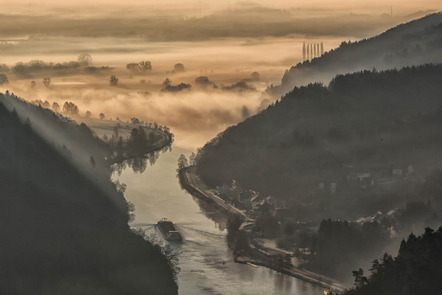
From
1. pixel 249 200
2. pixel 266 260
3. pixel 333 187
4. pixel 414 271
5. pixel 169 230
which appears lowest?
pixel 266 260

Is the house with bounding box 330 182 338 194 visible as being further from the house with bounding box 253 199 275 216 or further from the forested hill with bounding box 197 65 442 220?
the house with bounding box 253 199 275 216

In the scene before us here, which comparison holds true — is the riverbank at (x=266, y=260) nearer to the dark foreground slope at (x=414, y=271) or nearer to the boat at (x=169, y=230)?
the boat at (x=169, y=230)

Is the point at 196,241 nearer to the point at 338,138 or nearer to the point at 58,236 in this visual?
the point at 58,236

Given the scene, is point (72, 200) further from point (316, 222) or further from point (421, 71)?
point (421, 71)

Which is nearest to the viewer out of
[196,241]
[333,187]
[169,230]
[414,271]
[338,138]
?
[414,271]

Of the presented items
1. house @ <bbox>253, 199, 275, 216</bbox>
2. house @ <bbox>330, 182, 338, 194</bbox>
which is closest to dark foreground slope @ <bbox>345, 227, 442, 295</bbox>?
house @ <bbox>253, 199, 275, 216</bbox>

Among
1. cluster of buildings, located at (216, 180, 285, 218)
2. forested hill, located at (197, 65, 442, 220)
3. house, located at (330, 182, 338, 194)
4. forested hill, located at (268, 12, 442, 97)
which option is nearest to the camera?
cluster of buildings, located at (216, 180, 285, 218)

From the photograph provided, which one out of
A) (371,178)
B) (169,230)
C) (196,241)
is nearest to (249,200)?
(371,178)

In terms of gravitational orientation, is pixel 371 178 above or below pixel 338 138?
below
